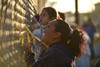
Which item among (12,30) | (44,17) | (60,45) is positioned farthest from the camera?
(44,17)

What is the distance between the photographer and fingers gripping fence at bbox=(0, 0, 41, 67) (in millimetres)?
2543

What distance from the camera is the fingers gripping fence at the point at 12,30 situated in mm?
2543

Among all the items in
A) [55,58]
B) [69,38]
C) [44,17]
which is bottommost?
[55,58]

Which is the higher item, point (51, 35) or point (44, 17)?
point (44, 17)

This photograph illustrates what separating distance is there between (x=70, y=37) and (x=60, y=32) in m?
0.15

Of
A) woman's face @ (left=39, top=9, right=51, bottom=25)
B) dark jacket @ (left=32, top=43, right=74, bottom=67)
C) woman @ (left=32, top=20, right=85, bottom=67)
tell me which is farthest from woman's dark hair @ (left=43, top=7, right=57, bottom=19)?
dark jacket @ (left=32, top=43, right=74, bottom=67)

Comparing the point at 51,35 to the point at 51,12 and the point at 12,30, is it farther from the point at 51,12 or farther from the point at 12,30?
the point at 51,12

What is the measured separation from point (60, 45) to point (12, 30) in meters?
0.59

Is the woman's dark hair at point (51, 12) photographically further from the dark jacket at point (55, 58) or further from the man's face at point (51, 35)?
the dark jacket at point (55, 58)

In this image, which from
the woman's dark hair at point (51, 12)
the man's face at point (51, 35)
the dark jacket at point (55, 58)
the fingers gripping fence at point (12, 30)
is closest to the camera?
the fingers gripping fence at point (12, 30)

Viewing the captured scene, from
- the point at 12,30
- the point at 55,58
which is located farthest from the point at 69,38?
the point at 12,30

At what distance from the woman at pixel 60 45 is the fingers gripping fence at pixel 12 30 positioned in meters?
0.27

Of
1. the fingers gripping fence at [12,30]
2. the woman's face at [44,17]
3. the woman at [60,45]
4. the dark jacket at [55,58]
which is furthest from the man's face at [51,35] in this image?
the woman's face at [44,17]

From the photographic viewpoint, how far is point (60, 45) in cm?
341
